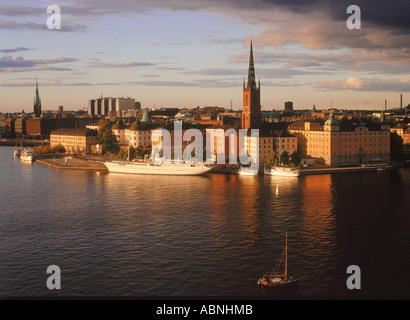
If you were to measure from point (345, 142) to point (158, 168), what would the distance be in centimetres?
1322

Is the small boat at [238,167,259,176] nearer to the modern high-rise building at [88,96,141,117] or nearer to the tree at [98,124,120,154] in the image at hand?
the tree at [98,124,120,154]

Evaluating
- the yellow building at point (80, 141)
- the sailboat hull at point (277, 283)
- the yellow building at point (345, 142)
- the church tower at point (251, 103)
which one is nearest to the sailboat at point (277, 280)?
the sailboat hull at point (277, 283)

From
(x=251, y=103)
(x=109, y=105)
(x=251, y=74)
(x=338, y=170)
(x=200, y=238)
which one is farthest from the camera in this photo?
(x=109, y=105)

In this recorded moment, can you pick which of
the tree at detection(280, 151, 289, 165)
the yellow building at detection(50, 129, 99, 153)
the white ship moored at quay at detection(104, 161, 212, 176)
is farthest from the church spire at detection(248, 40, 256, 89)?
the yellow building at detection(50, 129, 99, 153)

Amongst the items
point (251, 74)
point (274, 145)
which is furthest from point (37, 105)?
point (274, 145)

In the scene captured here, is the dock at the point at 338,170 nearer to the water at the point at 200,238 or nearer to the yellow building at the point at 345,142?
the yellow building at the point at 345,142

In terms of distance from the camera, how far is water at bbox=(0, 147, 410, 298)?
1077 cm

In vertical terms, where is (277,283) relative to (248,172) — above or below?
below

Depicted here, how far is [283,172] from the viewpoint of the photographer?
3081 cm

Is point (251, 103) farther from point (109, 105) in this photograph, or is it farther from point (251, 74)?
point (109, 105)

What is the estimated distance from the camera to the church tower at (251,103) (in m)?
40.7

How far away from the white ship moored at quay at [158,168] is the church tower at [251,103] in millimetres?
8599

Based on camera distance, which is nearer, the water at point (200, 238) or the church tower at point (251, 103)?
the water at point (200, 238)

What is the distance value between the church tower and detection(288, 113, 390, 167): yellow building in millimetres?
3789
